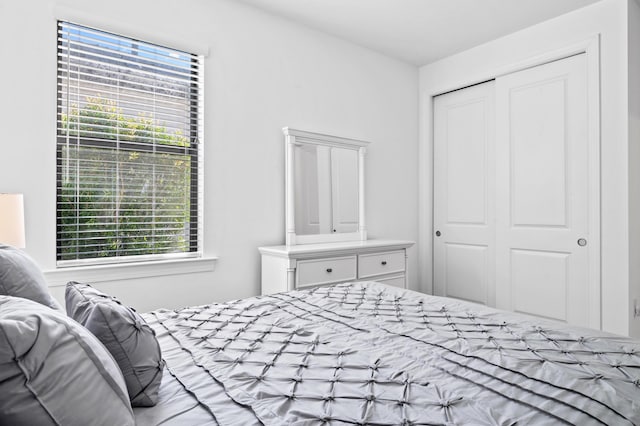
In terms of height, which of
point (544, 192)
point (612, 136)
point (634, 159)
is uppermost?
point (612, 136)

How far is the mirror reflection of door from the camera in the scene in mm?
3297

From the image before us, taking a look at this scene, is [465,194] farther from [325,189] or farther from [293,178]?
[293,178]

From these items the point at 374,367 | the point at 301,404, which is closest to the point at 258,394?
the point at 301,404

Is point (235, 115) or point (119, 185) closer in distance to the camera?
point (119, 185)

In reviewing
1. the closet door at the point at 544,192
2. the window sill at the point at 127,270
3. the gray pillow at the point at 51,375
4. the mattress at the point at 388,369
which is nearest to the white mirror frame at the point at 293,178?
the window sill at the point at 127,270

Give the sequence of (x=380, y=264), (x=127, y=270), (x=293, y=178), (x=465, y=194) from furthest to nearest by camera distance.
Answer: (x=465, y=194), (x=380, y=264), (x=293, y=178), (x=127, y=270)

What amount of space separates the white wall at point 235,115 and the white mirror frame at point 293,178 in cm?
8

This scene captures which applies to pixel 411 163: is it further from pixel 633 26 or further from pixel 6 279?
pixel 6 279

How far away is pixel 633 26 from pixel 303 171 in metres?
2.67

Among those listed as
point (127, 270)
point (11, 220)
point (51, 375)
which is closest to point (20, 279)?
point (51, 375)

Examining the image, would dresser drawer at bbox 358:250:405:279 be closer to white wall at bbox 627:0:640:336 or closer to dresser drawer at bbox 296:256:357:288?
dresser drawer at bbox 296:256:357:288

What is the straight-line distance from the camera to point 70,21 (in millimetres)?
2314

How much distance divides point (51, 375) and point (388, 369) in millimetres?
804

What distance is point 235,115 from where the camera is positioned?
298cm
